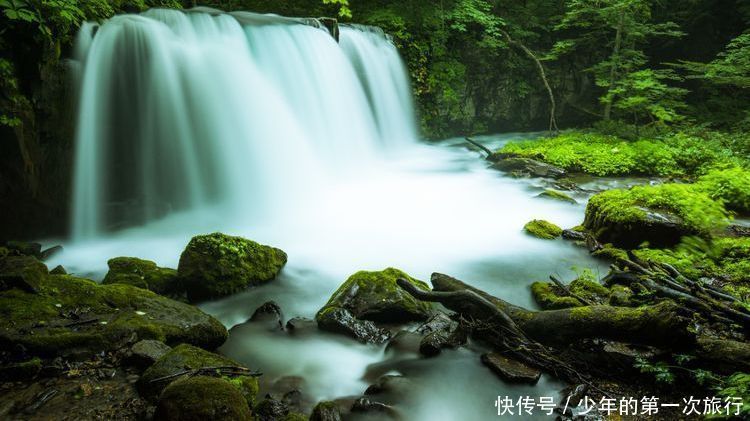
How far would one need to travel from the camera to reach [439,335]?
367 centimetres

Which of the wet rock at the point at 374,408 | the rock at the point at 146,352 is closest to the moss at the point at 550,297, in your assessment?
the wet rock at the point at 374,408

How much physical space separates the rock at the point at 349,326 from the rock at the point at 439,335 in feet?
1.27

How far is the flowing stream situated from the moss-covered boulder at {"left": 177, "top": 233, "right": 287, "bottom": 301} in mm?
161

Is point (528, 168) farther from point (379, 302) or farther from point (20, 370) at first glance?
point (20, 370)

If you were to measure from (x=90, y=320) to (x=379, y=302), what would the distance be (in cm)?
241

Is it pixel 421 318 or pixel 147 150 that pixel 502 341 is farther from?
pixel 147 150

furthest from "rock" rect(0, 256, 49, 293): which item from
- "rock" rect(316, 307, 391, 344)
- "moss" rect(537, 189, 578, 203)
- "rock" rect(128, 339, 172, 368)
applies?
"moss" rect(537, 189, 578, 203)

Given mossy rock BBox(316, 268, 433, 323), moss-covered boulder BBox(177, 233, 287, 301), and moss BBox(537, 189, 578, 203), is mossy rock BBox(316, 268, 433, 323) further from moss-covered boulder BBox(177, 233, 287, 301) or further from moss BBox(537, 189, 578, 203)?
moss BBox(537, 189, 578, 203)

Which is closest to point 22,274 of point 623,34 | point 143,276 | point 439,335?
point 143,276

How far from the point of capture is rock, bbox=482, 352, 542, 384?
314cm

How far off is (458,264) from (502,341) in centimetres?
236

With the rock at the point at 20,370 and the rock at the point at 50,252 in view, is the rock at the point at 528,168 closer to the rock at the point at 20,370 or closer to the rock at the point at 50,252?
the rock at the point at 50,252

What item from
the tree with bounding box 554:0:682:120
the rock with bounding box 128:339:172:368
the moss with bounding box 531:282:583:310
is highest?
the tree with bounding box 554:0:682:120

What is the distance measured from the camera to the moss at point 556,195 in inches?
318
